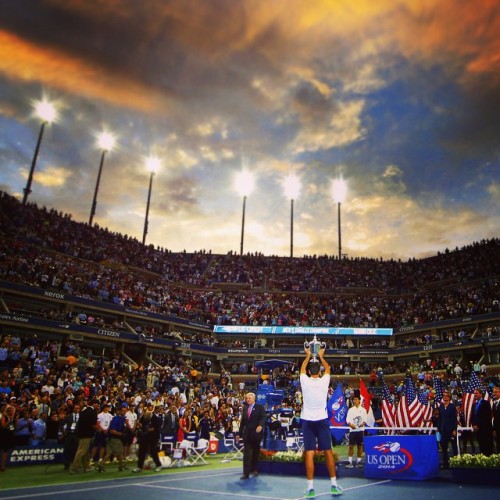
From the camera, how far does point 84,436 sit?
12.0m

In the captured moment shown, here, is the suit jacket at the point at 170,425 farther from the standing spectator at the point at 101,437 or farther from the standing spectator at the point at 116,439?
the standing spectator at the point at 116,439

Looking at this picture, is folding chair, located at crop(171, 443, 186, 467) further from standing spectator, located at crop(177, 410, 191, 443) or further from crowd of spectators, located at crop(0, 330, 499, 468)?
standing spectator, located at crop(177, 410, 191, 443)

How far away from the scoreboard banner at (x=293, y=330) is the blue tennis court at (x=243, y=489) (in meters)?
35.7

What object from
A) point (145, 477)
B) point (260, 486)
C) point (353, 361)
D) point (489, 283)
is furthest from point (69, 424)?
point (489, 283)

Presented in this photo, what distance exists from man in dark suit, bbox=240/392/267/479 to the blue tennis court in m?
0.32

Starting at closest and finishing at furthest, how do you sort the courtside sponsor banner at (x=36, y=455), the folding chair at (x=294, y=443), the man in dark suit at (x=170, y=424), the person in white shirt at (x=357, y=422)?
1. the person in white shirt at (x=357, y=422)
2. the courtside sponsor banner at (x=36, y=455)
3. the man in dark suit at (x=170, y=424)
4. the folding chair at (x=294, y=443)

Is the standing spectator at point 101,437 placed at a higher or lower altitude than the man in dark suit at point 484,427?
lower

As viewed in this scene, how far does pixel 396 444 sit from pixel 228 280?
144ft

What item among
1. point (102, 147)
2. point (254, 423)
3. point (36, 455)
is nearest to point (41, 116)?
point (102, 147)

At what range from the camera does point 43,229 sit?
3938cm

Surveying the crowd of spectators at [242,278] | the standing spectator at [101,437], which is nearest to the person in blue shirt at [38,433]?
the standing spectator at [101,437]

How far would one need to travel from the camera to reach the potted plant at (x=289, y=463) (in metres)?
10.4

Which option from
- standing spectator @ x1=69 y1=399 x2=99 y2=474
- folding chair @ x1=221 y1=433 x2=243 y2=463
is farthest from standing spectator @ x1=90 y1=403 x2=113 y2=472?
folding chair @ x1=221 y1=433 x2=243 y2=463

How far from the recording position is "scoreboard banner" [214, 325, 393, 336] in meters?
45.9
